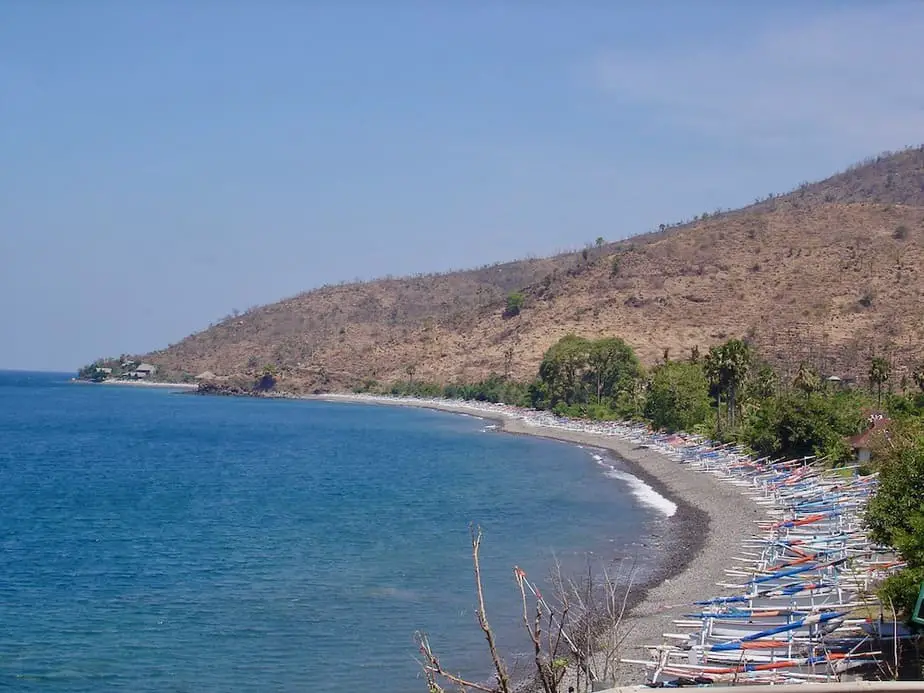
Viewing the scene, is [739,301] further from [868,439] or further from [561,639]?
[561,639]

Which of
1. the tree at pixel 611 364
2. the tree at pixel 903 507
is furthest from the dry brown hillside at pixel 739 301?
the tree at pixel 903 507

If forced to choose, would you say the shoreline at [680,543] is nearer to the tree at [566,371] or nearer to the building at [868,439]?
the building at [868,439]

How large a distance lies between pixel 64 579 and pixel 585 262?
461 ft

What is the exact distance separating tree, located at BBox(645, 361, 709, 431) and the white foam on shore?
11.8m

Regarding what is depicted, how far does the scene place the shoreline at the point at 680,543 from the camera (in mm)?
22188

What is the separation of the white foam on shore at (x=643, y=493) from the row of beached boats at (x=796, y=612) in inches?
291

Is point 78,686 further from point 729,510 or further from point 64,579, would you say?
point 729,510

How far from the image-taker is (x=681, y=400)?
73.0m

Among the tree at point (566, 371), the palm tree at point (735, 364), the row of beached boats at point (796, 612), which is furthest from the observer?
the tree at point (566, 371)

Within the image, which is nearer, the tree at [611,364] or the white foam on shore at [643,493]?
the white foam on shore at [643,493]

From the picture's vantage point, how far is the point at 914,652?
17094 mm

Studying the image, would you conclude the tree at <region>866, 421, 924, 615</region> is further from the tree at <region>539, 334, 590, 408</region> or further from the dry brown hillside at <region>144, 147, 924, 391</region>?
the tree at <region>539, 334, 590, 408</region>

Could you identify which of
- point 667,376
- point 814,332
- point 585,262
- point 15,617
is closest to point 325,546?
point 15,617

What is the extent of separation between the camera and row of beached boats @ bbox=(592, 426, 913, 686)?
667 inches
